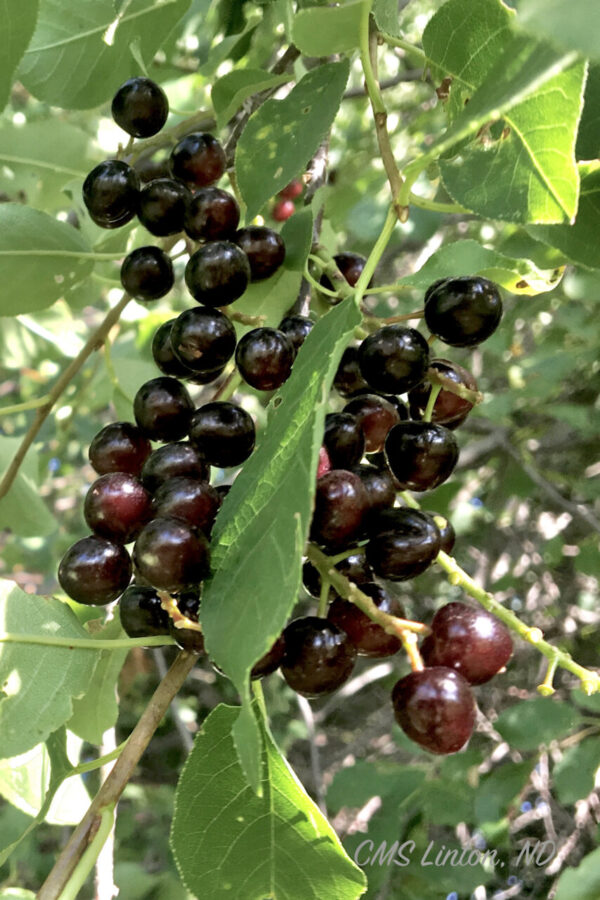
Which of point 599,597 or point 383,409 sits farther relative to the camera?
point 599,597

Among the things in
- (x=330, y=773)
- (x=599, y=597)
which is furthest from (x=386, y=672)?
(x=599, y=597)

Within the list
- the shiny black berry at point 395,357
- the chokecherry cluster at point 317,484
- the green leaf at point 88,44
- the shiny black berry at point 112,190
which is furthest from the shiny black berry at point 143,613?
the green leaf at point 88,44

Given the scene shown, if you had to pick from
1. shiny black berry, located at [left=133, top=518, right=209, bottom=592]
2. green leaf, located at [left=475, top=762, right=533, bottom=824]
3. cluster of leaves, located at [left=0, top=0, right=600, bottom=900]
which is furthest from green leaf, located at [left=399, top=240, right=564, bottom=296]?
green leaf, located at [left=475, top=762, right=533, bottom=824]

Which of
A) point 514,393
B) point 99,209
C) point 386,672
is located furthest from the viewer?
point 386,672

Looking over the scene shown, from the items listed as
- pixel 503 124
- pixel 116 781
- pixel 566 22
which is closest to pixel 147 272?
pixel 503 124

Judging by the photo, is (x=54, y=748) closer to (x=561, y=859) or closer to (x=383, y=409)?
(x=383, y=409)

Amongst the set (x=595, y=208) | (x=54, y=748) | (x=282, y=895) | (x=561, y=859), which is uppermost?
(x=595, y=208)

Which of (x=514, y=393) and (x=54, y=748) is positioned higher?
(x=514, y=393)
